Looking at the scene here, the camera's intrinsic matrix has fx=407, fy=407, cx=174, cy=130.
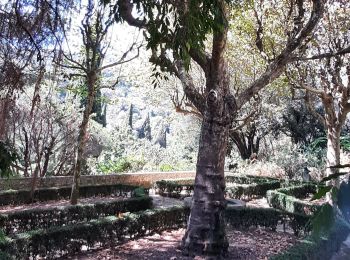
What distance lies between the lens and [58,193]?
1242cm

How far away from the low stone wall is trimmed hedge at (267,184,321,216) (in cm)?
592

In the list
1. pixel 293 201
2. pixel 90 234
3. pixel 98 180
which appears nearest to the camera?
pixel 90 234

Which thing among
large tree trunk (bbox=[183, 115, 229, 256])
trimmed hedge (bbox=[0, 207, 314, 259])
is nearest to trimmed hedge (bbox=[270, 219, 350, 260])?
large tree trunk (bbox=[183, 115, 229, 256])

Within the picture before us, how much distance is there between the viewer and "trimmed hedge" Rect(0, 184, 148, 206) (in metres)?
11.2

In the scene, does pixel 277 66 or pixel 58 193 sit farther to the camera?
pixel 58 193

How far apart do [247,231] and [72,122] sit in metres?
8.90

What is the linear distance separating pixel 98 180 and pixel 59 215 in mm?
6023

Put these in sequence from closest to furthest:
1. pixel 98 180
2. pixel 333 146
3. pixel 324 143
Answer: pixel 333 146, pixel 98 180, pixel 324 143

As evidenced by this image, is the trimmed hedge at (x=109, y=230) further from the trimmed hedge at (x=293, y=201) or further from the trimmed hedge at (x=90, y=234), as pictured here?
the trimmed hedge at (x=293, y=201)

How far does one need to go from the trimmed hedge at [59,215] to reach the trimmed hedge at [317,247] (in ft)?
16.4

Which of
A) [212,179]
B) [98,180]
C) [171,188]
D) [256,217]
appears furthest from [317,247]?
[98,180]

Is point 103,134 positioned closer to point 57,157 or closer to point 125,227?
point 57,157

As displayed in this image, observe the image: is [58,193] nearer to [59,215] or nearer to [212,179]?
[59,215]

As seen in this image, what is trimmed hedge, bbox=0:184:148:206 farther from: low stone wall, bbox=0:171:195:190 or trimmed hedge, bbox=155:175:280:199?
trimmed hedge, bbox=155:175:280:199
